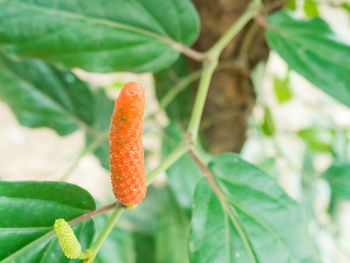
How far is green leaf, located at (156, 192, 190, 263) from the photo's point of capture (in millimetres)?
721

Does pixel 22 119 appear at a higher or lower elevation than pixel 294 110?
lower

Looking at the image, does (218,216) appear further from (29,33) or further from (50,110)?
(50,110)

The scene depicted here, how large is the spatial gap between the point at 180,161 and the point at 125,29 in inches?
8.8

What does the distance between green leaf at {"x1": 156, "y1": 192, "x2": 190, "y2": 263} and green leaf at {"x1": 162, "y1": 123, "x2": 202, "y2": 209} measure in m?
0.11

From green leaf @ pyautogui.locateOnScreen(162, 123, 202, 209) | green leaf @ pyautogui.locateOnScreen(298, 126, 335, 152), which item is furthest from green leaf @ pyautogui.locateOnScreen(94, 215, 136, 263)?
green leaf @ pyautogui.locateOnScreen(298, 126, 335, 152)

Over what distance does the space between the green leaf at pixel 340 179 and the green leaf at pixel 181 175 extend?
0.29 meters

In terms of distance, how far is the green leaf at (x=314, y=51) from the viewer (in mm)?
480

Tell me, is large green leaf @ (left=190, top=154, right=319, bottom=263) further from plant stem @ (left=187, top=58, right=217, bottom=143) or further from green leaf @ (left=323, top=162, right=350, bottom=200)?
green leaf @ (left=323, top=162, right=350, bottom=200)

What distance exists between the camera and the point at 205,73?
520 millimetres

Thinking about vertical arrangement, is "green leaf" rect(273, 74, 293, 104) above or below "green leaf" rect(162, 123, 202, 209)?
above

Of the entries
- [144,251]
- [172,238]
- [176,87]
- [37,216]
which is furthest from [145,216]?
[37,216]

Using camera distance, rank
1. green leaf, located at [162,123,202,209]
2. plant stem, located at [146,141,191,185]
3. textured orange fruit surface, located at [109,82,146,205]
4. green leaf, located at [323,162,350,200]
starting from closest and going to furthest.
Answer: textured orange fruit surface, located at [109,82,146,205] < plant stem, located at [146,141,191,185] < green leaf, located at [162,123,202,209] < green leaf, located at [323,162,350,200]

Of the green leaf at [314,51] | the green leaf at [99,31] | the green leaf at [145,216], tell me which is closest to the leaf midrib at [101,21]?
the green leaf at [99,31]

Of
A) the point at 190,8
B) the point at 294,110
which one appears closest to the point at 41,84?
the point at 190,8
